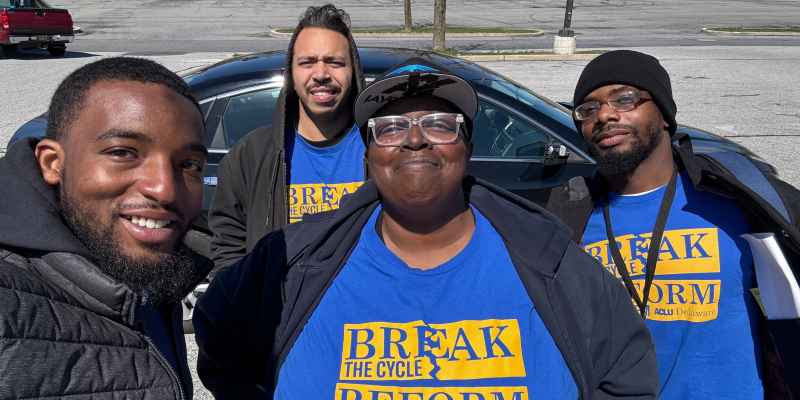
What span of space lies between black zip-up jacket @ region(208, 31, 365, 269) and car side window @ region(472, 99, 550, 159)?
1.60 metres

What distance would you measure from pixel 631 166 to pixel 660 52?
17572mm

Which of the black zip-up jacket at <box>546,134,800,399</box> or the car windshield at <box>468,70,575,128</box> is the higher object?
the car windshield at <box>468,70,575,128</box>

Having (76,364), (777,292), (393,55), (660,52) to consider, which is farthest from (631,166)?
(660,52)

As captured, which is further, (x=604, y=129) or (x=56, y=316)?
(x=604, y=129)

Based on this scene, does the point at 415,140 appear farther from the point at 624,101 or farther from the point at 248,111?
the point at 248,111

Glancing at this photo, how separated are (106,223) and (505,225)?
39.5 inches

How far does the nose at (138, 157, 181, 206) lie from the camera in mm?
1403

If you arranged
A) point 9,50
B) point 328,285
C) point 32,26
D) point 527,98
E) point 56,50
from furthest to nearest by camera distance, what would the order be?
point 56,50
point 9,50
point 32,26
point 527,98
point 328,285

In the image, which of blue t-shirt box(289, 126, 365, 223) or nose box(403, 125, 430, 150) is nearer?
nose box(403, 125, 430, 150)

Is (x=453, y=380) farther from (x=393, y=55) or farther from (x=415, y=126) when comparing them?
(x=393, y=55)

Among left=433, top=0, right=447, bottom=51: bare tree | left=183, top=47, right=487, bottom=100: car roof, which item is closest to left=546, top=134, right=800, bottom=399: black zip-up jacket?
left=183, top=47, right=487, bottom=100: car roof

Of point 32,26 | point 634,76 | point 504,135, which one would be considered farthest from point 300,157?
point 32,26

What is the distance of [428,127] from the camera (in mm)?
1916

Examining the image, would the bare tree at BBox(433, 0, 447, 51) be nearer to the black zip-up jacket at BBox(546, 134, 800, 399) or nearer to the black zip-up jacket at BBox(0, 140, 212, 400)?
the black zip-up jacket at BBox(546, 134, 800, 399)
